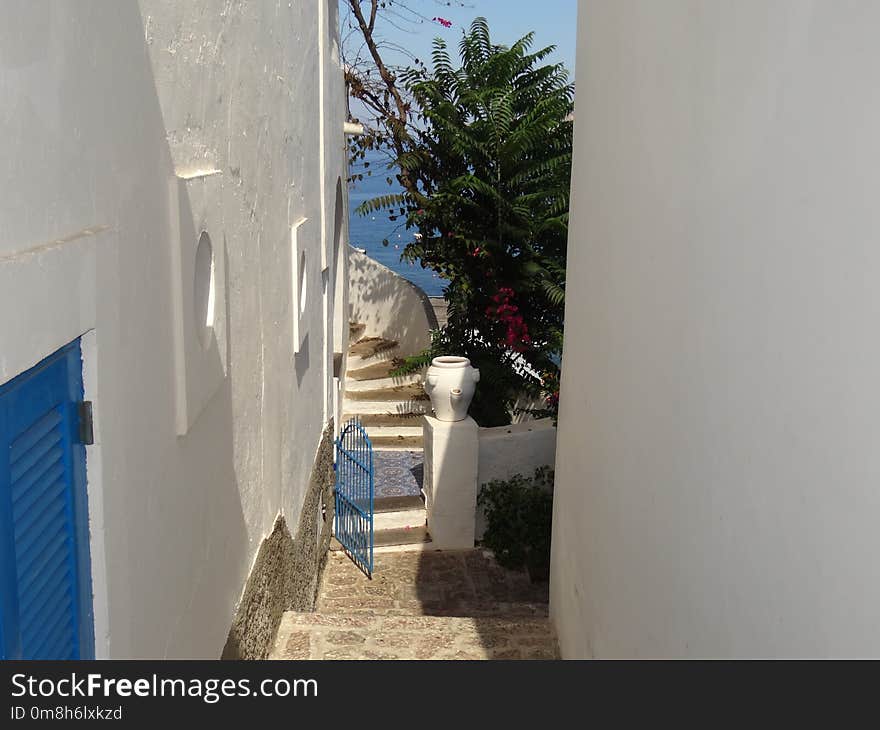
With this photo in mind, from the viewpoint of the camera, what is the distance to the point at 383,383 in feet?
42.4

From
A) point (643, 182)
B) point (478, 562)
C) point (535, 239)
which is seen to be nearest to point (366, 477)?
point (478, 562)

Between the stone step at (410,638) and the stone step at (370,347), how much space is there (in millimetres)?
7659

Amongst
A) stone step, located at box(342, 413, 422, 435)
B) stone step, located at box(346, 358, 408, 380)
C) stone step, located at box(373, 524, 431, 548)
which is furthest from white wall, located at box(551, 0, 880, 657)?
stone step, located at box(346, 358, 408, 380)

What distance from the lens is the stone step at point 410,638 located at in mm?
5816

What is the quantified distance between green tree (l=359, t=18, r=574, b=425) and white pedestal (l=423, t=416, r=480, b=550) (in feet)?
5.05

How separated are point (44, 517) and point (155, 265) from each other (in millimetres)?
1141

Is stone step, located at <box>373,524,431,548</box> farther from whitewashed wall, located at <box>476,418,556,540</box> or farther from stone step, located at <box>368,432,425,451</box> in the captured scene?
stone step, located at <box>368,432,425,451</box>

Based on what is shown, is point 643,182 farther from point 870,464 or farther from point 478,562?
point 478,562

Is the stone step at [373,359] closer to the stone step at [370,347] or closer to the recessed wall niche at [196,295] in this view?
the stone step at [370,347]

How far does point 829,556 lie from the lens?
197cm

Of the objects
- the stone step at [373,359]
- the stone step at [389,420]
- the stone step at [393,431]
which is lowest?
the stone step at [393,431]

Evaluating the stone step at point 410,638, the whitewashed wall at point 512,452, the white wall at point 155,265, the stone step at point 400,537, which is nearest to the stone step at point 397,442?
the stone step at point 400,537

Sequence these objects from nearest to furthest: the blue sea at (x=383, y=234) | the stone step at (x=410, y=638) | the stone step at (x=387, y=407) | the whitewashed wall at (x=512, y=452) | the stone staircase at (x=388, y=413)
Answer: the stone step at (x=410, y=638)
the whitewashed wall at (x=512, y=452)
the stone staircase at (x=388, y=413)
the stone step at (x=387, y=407)
the blue sea at (x=383, y=234)

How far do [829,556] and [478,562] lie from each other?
7088mm
